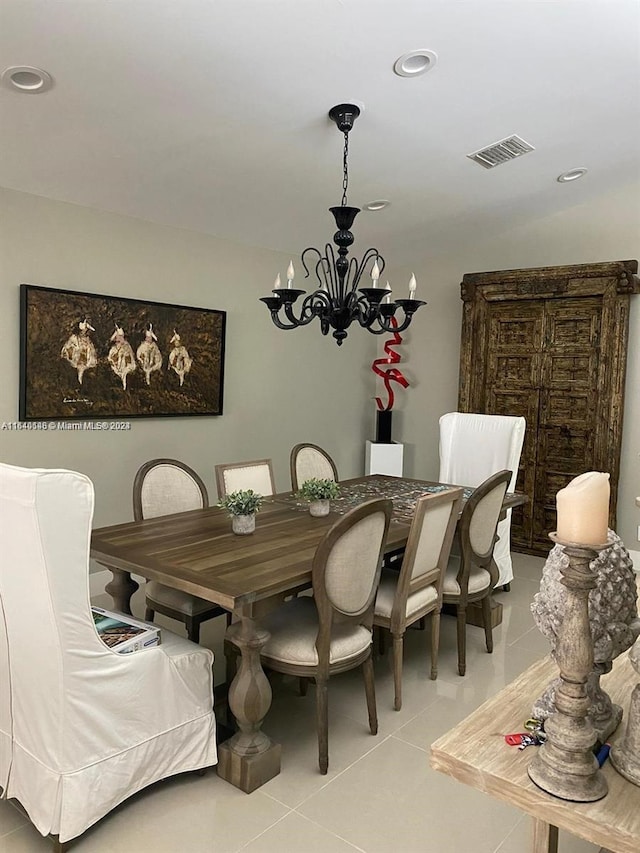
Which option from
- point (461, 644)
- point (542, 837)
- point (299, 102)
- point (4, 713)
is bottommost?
point (461, 644)

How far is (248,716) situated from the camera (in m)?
2.34

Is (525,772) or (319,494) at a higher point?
(319,494)

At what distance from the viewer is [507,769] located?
122 cm

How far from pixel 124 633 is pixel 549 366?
14.0 feet

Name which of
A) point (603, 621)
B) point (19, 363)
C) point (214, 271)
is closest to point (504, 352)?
point (214, 271)

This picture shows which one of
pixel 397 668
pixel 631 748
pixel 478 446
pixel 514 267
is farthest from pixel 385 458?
pixel 631 748

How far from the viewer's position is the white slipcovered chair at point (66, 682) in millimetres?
1831

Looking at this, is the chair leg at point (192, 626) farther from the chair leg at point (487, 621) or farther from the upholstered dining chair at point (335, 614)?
the chair leg at point (487, 621)

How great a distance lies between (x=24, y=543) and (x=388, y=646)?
2353 millimetres

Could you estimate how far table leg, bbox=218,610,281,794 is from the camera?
2.30 meters

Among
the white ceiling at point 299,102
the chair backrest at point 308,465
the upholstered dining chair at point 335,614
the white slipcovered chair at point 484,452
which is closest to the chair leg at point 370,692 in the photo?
the upholstered dining chair at point 335,614

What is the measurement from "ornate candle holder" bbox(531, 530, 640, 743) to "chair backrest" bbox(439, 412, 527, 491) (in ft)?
10.3

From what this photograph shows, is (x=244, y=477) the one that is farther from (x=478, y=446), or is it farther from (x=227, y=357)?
(x=478, y=446)

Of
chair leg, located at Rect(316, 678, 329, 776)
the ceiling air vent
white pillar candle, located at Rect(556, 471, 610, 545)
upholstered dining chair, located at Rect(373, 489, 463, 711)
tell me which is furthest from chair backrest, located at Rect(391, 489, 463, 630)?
the ceiling air vent
